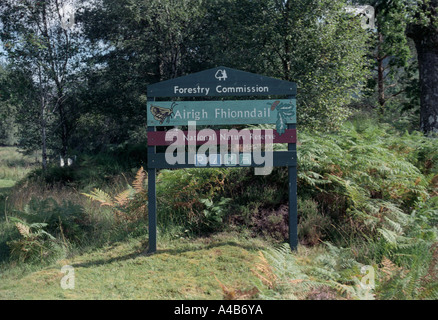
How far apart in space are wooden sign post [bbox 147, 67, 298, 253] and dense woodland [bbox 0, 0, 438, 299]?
36.5 inches

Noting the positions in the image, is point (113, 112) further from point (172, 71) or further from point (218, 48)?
point (218, 48)

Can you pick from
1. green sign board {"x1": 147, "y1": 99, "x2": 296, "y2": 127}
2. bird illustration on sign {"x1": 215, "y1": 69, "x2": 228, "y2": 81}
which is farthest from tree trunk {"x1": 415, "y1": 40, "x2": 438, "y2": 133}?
bird illustration on sign {"x1": 215, "y1": 69, "x2": 228, "y2": 81}

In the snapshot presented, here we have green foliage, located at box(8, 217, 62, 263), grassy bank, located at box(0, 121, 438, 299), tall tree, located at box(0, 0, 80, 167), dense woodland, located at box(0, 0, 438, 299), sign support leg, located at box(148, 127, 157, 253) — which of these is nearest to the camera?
grassy bank, located at box(0, 121, 438, 299)

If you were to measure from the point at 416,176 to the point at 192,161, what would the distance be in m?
3.79

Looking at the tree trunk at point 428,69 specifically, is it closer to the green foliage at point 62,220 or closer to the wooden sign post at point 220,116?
the wooden sign post at point 220,116

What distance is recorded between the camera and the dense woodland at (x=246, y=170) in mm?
4969

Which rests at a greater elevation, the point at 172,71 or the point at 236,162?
the point at 172,71

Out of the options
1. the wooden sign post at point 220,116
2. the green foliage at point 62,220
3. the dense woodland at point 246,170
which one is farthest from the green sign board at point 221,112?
the green foliage at point 62,220

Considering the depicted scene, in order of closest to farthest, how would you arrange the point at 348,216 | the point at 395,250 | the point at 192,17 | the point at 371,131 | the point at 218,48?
the point at 395,250, the point at 348,216, the point at 371,131, the point at 218,48, the point at 192,17

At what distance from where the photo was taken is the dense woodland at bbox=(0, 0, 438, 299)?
497cm

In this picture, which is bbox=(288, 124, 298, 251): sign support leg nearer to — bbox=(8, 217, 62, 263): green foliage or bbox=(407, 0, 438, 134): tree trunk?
bbox=(8, 217, 62, 263): green foliage

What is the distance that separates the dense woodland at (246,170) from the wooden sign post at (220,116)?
93 cm

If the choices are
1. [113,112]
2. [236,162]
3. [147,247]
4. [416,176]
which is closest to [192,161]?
[236,162]

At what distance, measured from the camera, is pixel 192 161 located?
5.54 meters
